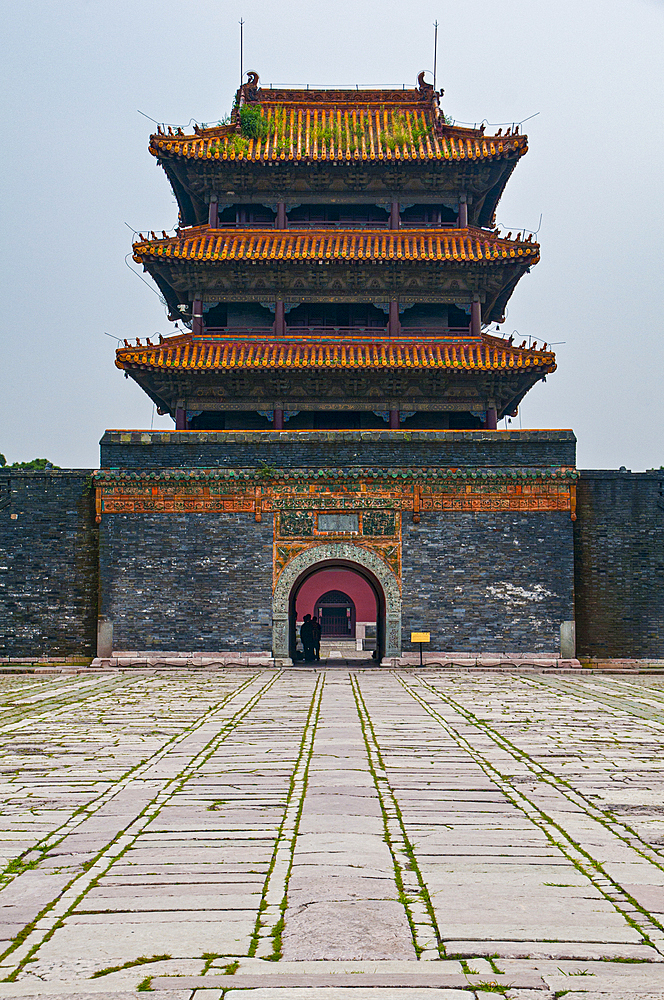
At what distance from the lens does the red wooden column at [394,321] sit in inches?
784

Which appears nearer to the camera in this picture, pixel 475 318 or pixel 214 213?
pixel 475 318

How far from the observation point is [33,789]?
6.65 meters

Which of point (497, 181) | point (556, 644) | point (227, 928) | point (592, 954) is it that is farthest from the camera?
point (497, 181)

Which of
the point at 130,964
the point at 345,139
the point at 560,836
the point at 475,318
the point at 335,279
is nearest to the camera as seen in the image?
the point at 130,964

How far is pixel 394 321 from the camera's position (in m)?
19.9

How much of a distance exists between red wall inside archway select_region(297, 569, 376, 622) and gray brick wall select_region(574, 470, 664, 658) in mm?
11554

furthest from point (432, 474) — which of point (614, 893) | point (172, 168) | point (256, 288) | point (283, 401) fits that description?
point (614, 893)

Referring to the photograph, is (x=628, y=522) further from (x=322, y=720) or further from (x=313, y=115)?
(x=313, y=115)

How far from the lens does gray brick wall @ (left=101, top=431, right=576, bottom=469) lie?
59.9 feet

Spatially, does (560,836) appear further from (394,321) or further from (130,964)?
(394,321)

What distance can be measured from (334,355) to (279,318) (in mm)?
1578

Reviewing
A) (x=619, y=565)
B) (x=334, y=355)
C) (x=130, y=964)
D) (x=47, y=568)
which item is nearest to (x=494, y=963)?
(x=130, y=964)

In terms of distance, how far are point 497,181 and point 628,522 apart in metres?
8.42

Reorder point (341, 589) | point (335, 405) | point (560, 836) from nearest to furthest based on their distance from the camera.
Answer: point (560, 836) → point (335, 405) → point (341, 589)
